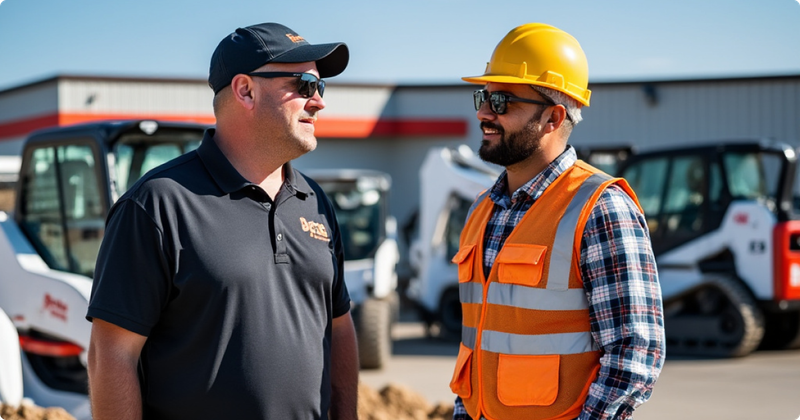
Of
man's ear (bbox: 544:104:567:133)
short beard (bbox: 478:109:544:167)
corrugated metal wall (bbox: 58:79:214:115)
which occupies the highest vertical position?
man's ear (bbox: 544:104:567:133)

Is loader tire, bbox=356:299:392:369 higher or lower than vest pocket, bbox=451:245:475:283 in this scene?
lower

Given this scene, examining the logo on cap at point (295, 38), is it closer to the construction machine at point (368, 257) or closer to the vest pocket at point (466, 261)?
the vest pocket at point (466, 261)

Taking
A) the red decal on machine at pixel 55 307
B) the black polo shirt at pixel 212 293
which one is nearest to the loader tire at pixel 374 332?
the red decal on machine at pixel 55 307

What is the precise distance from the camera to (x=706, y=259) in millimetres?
11242

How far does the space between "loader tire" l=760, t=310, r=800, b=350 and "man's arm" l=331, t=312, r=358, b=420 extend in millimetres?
10052

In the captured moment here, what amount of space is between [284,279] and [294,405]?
37cm

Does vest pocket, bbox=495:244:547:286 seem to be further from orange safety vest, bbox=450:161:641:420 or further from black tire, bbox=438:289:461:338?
black tire, bbox=438:289:461:338

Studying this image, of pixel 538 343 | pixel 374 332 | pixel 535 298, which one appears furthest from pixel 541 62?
pixel 374 332

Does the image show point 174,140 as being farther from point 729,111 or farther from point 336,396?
point 729,111

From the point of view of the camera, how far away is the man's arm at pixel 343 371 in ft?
10.1

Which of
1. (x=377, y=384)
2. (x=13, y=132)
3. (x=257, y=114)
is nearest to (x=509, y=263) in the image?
(x=257, y=114)

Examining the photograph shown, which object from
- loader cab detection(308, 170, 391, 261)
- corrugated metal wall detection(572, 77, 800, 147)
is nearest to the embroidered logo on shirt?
loader cab detection(308, 170, 391, 261)

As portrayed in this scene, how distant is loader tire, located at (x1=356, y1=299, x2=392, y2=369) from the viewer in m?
10.2

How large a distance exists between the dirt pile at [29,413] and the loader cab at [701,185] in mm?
7759
